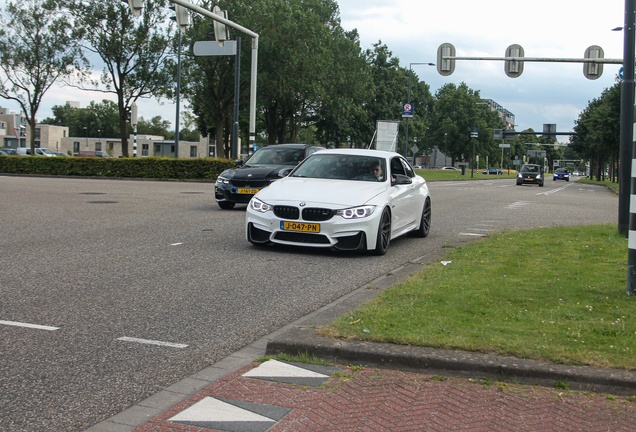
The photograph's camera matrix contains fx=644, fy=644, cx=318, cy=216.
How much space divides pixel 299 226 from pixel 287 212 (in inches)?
10.5

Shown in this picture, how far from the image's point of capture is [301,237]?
28.8 ft

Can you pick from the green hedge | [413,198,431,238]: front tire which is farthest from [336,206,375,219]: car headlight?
the green hedge

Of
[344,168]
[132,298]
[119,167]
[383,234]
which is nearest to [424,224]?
[344,168]

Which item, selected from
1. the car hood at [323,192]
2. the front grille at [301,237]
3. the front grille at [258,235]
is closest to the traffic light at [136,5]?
the car hood at [323,192]

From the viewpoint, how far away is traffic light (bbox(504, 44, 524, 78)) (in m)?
24.3

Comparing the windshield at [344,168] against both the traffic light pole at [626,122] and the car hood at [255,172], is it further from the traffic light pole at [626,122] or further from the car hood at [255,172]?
the car hood at [255,172]

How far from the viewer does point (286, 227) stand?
879 cm

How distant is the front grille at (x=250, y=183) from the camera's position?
14.9 metres

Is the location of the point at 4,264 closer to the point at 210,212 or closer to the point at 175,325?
the point at 175,325

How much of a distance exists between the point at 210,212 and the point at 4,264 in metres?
7.62

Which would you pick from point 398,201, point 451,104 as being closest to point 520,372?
point 398,201

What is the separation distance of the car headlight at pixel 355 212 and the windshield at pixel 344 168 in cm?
128

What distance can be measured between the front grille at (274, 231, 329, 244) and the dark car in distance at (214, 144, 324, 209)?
224 inches

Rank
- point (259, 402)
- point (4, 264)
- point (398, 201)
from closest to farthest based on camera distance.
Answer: point (259, 402) → point (4, 264) → point (398, 201)
